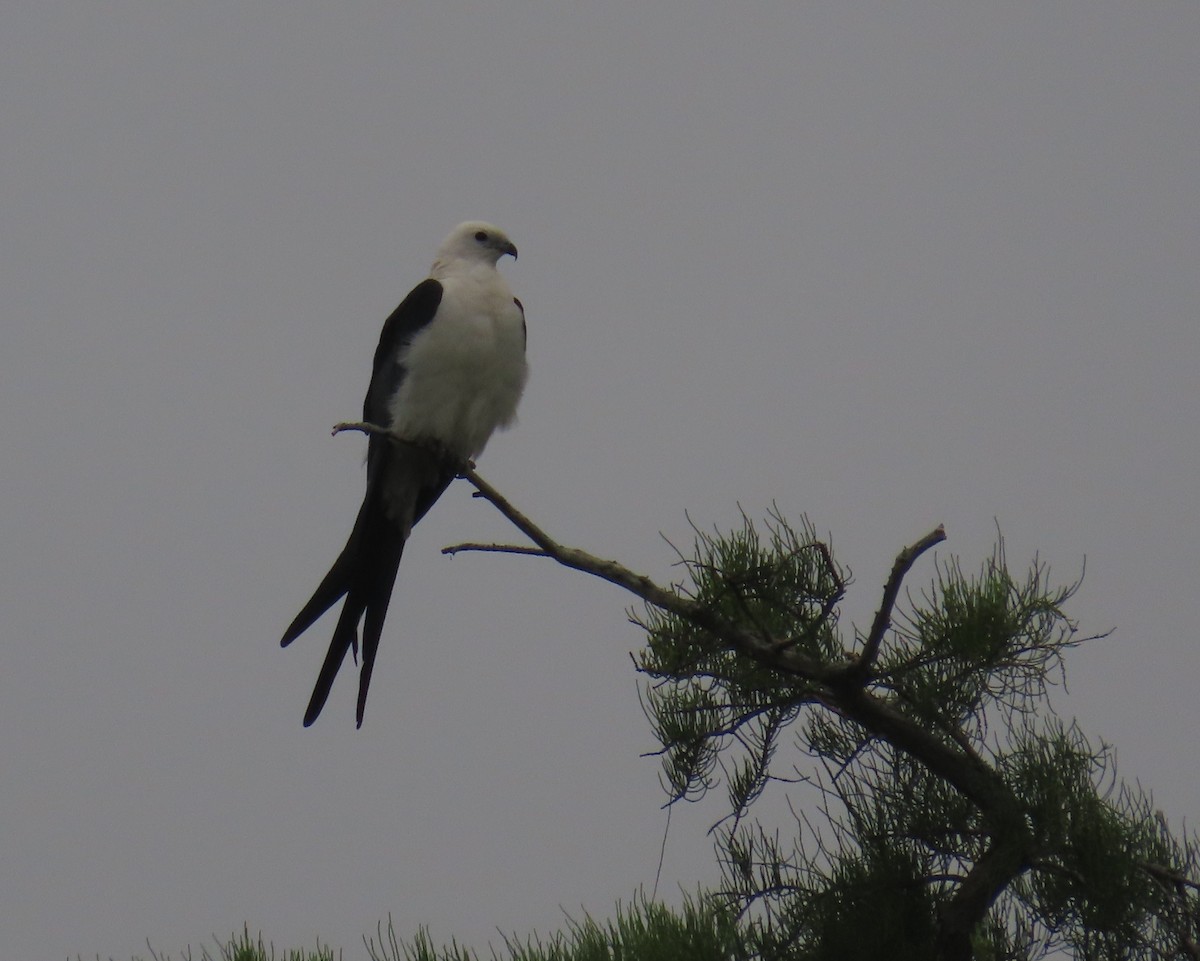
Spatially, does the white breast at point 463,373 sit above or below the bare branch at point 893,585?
above

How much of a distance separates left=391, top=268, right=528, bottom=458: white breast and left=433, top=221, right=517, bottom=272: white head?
387mm

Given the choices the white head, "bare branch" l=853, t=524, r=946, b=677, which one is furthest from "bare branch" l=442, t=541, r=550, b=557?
the white head

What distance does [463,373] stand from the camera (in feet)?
12.6

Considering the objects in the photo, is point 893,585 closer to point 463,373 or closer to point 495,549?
point 495,549

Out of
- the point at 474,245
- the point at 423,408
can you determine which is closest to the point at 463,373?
the point at 423,408

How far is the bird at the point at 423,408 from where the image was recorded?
12.5 feet

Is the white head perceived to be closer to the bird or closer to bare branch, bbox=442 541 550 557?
the bird

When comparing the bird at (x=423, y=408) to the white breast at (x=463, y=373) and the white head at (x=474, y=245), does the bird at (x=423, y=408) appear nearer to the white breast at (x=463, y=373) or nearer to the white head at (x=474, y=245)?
the white breast at (x=463, y=373)

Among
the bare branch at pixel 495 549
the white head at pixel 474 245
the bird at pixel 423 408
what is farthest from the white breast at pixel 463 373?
the bare branch at pixel 495 549

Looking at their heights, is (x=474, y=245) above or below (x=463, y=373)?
above

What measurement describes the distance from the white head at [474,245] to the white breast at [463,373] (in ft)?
1.27

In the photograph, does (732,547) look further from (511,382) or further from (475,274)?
(475,274)

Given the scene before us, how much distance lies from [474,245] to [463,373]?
76cm

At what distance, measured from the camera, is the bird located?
3.82 meters
